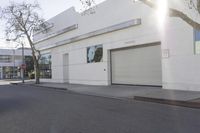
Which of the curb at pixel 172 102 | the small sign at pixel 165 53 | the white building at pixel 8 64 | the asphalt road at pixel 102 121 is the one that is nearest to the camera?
the asphalt road at pixel 102 121

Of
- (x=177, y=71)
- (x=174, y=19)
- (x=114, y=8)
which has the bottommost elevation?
(x=177, y=71)

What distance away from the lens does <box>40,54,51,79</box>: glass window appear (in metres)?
37.3

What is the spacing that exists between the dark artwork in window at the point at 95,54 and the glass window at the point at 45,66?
448 inches

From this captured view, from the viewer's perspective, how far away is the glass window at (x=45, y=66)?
37312 millimetres

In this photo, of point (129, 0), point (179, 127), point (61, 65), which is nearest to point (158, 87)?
point (129, 0)

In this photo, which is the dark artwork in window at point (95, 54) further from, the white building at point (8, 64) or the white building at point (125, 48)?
the white building at point (8, 64)

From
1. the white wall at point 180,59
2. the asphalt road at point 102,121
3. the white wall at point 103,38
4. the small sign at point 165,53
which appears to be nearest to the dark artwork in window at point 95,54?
the white wall at point 103,38

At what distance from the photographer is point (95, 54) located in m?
26.0

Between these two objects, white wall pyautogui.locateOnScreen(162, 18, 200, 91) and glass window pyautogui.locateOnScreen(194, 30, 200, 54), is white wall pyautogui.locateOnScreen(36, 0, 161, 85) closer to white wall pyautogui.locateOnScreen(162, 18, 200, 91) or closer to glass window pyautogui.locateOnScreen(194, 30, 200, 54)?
white wall pyautogui.locateOnScreen(162, 18, 200, 91)

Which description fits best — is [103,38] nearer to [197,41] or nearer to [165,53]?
[165,53]

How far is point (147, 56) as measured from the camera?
2017cm

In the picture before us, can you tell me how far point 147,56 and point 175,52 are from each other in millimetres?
2938

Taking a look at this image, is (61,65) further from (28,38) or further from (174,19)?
(174,19)

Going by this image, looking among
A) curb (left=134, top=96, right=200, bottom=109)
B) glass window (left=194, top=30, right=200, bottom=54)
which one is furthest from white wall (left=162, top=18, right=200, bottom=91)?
curb (left=134, top=96, right=200, bottom=109)
